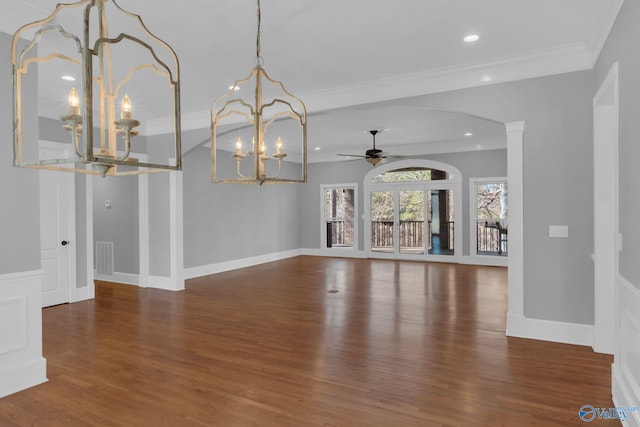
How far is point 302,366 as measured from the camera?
331 centimetres

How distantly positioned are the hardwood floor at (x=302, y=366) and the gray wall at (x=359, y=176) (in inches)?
161

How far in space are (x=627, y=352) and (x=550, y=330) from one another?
5.25 feet

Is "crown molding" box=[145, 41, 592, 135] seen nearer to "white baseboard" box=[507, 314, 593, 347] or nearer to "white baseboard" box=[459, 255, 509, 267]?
"white baseboard" box=[507, 314, 593, 347]

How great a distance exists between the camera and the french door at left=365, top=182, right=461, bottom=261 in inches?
378

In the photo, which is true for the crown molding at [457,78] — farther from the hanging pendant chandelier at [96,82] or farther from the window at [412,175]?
the window at [412,175]

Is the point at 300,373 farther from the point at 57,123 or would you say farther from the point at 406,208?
the point at 406,208

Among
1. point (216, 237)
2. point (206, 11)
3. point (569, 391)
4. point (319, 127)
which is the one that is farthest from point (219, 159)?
point (569, 391)

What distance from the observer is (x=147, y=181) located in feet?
22.0

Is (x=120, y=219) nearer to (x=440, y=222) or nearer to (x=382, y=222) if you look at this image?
(x=382, y=222)

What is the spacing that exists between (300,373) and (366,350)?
794 millimetres

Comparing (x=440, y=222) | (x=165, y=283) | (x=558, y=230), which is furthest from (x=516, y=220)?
(x=440, y=222)

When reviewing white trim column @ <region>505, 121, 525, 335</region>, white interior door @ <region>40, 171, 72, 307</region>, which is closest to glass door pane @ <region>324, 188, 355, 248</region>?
white interior door @ <region>40, 171, 72, 307</region>

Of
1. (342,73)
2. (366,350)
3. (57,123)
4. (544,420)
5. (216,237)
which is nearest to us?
(544,420)

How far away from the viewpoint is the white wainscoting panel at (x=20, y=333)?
111 inches
